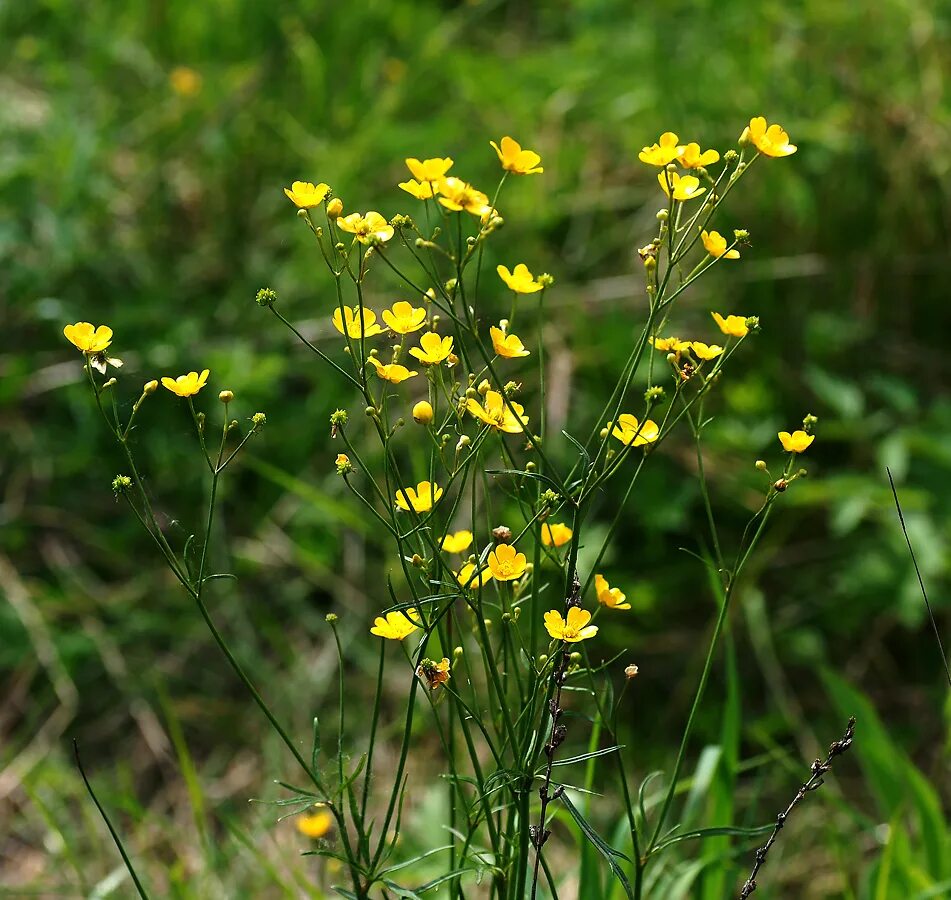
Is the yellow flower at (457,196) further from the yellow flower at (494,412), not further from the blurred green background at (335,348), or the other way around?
the blurred green background at (335,348)

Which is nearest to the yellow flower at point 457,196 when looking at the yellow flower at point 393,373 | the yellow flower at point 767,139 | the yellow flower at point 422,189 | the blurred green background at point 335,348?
the yellow flower at point 422,189

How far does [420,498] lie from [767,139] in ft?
1.35

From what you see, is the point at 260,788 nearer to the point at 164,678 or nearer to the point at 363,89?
the point at 164,678

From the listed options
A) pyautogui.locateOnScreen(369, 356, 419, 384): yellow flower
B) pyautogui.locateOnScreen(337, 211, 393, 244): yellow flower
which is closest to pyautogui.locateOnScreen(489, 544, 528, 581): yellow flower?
pyautogui.locateOnScreen(369, 356, 419, 384): yellow flower

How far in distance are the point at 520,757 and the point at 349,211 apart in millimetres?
1779

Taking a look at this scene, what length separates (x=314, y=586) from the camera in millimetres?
2350

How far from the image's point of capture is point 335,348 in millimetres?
2492

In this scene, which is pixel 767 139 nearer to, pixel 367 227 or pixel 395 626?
pixel 367 227

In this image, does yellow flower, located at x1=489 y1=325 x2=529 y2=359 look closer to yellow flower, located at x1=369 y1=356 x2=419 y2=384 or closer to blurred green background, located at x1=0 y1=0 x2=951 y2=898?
yellow flower, located at x1=369 y1=356 x2=419 y2=384

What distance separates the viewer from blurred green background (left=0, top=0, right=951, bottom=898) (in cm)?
210

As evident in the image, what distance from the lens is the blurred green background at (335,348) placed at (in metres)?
2.10

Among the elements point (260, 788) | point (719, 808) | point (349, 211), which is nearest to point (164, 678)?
point (260, 788)

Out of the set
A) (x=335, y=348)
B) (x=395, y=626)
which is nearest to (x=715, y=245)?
(x=395, y=626)

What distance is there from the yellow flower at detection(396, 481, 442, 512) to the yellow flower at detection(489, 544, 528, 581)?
65mm
